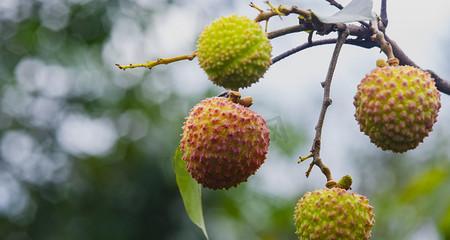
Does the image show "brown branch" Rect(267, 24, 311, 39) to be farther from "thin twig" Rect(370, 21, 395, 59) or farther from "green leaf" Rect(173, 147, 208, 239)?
"green leaf" Rect(173, 147, 208, 239)

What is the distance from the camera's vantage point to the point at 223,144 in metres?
1.56

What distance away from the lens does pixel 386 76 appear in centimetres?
153

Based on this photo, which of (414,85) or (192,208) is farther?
(192,208)

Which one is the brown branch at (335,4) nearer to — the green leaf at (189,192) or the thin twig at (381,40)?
the thin twig at (381,40)

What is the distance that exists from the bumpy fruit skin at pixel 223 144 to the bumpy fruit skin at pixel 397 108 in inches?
8.1

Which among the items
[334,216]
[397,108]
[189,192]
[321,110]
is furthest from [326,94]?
[189,192]

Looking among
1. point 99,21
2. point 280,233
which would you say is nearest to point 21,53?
point 99,21

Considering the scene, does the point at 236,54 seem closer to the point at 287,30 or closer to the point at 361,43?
the point at 287,30

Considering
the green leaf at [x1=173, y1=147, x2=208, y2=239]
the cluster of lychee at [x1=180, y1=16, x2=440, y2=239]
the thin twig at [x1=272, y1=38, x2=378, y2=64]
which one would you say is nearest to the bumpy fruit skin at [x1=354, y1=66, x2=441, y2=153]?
the cluster of lychee at [x1=180, y1=16, x2=440, y2=239]

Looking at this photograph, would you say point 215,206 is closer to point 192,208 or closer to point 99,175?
point 99,175

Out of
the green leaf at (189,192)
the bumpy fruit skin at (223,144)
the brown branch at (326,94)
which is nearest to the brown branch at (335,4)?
the brown branch at (326,94)

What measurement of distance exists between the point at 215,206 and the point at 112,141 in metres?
1.62

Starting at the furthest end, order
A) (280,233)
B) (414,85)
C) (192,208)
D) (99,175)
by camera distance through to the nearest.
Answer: (99,175)
(280,233)
(192,208)
(414,85)

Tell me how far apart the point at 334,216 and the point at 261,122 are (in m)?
0.23
